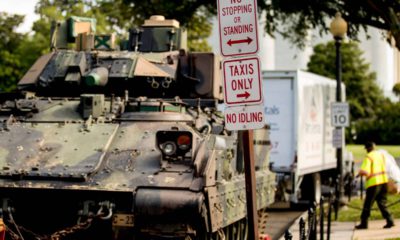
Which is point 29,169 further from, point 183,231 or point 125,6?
point 125,6

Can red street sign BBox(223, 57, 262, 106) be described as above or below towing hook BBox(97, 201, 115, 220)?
above

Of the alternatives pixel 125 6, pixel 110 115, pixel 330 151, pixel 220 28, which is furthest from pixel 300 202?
pixel 220 28

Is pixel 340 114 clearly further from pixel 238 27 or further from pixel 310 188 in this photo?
pixel 238 27

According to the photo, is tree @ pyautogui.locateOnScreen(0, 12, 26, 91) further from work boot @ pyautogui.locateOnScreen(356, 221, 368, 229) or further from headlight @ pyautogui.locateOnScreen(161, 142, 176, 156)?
headlight @ pyautogui.locateOnScreen(161, 142, 176, 156)

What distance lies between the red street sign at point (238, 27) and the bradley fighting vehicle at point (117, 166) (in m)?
2.01

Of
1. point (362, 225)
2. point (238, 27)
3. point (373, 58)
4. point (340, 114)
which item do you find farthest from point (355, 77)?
point (238, 27)

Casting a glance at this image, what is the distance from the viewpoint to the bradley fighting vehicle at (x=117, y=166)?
8.91m

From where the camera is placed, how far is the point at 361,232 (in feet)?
50.5

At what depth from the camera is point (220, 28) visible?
7.43m

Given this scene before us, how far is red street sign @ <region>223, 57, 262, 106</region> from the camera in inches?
285

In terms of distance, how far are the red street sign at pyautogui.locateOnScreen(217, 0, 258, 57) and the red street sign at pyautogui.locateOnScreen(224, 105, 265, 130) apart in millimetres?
473

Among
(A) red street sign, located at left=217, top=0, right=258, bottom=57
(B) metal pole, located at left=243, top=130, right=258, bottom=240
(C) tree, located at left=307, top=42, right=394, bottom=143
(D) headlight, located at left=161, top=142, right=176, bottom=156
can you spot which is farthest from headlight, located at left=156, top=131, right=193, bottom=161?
(C) tree, located at left=307, top=42, right=394, bottom=143

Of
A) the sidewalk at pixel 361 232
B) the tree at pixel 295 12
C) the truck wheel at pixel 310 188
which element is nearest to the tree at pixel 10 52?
the tree at pixel 295 12

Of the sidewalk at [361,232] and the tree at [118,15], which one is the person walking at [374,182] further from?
the tree at [118,15]
